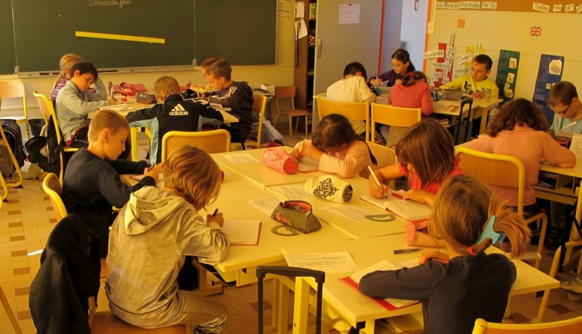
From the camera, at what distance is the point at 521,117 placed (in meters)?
3.64

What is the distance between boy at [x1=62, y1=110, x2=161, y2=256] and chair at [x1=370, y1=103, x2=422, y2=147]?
2.47 meters

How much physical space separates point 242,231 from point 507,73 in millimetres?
5063

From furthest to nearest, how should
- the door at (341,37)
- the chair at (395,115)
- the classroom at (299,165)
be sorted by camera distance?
the door at (341,37) → the chair at (395,115) → the classroom at (299,165)

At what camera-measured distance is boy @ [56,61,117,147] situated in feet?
16.8

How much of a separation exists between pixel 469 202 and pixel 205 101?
380 cm

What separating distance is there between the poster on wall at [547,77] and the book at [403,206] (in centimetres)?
388

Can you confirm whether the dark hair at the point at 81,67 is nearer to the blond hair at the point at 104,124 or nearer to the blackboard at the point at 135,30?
the blackboard at the point at 135,30

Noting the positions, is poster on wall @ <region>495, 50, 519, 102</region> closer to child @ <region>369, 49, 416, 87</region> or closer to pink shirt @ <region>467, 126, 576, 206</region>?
child @ <region>369, 49, 416, 87</region>

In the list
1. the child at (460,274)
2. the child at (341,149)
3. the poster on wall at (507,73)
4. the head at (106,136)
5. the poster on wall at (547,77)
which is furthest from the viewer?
the poster on wall at (507,73)

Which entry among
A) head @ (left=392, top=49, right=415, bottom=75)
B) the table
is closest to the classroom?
the table

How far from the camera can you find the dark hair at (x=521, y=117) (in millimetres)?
3635

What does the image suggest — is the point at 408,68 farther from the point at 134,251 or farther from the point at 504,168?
the point at 134,251

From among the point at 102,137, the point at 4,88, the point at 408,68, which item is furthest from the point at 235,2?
the point at 102,137

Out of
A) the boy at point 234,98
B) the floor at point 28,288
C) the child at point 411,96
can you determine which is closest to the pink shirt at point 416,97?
the child at point 411,96
